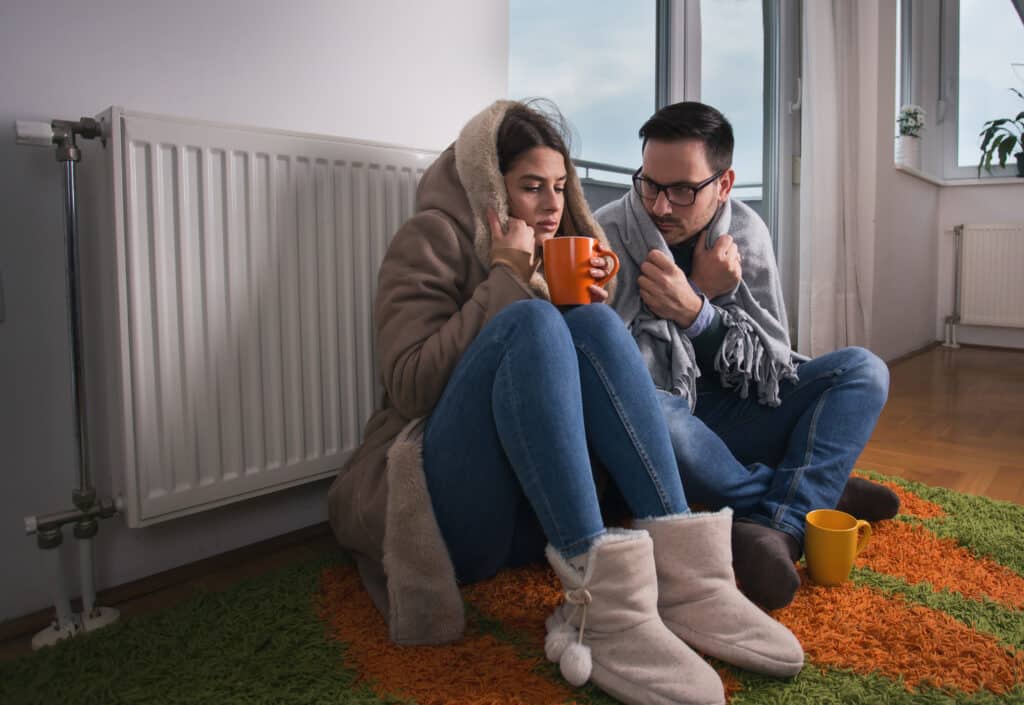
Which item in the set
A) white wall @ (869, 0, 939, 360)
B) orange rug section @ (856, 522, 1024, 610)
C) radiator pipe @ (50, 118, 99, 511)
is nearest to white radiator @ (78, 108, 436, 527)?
radiator pipe @ (50, 118, 99, 511)

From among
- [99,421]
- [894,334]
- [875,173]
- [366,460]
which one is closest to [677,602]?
[366,460]

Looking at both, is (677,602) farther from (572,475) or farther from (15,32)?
(15,32)

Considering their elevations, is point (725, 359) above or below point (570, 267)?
below

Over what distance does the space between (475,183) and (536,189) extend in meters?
0.10

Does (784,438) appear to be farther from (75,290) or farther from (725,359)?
(75,290)

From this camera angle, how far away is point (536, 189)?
115 cm

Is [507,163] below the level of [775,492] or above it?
above

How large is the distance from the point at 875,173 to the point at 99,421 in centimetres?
304

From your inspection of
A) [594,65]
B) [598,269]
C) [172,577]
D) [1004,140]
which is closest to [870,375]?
[598,269]

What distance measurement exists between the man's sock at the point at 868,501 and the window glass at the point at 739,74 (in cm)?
167

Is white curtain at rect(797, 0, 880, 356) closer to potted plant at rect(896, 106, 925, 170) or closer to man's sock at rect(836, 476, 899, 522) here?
potted plant at rect(896, 106, 925, 170)

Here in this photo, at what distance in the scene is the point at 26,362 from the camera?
102 cm

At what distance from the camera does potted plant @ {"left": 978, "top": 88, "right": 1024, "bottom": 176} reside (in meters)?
3.75

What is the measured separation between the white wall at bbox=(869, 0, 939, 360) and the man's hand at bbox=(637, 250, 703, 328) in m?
2.25
